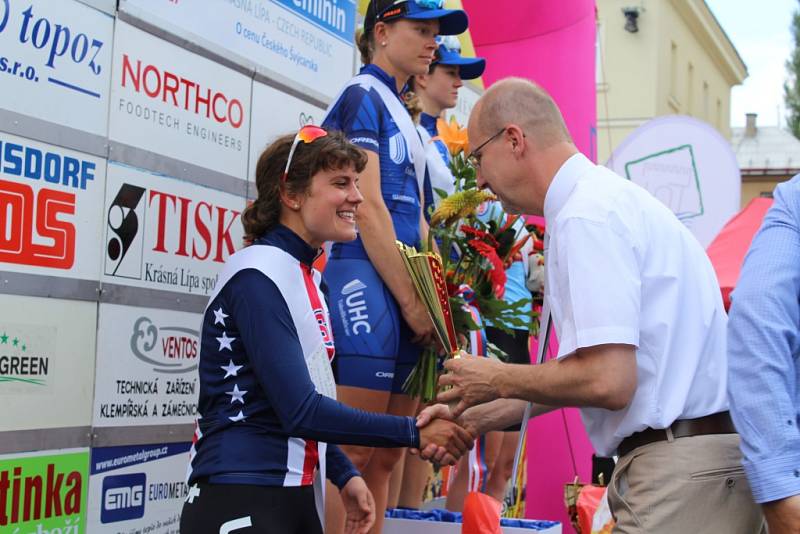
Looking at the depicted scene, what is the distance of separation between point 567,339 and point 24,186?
201 cm

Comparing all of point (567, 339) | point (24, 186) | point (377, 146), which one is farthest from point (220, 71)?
point (567, 339)

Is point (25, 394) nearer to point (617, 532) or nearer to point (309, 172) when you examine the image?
point (309, 172)

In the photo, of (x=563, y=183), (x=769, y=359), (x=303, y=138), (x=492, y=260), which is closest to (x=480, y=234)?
(x=492, y=260)

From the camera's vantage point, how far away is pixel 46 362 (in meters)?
4.07

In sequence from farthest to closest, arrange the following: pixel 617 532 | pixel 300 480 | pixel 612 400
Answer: pixel 300 480 < pixel 617 532 < pixel 612 400

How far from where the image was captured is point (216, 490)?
11.0 feet

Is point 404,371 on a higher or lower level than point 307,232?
lower

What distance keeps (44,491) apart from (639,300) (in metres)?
2.22

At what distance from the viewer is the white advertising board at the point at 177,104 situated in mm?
4516

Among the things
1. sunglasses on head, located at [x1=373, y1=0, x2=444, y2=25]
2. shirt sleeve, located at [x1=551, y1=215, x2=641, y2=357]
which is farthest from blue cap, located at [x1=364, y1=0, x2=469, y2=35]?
shirt sleeve, located at [x1=551, y1=215, x2=641, y2=357]

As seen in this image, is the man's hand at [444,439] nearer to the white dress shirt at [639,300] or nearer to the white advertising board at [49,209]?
the white dress shirt at [639,300]

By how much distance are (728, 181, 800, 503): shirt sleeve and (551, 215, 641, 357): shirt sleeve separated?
0.86 feet

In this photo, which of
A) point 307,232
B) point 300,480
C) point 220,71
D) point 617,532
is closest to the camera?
point 617,532

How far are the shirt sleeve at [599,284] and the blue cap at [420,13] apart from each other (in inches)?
81.6
